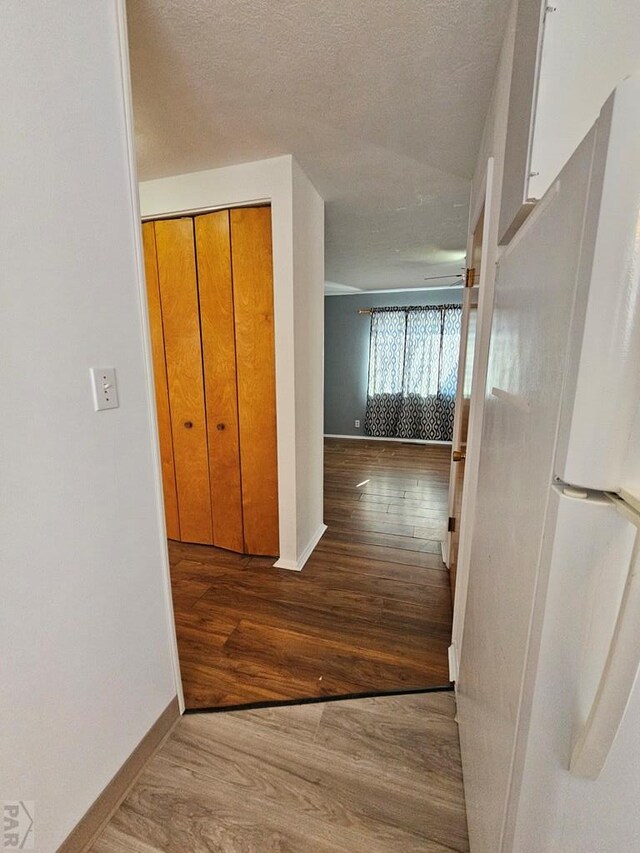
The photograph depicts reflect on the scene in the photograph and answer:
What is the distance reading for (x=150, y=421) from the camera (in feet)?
3.88

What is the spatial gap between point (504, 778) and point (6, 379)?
127 cm

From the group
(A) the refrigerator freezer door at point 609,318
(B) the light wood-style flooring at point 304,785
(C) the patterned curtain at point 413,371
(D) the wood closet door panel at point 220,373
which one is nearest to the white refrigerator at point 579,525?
(A) the refrigerator freezer door at point 609,318

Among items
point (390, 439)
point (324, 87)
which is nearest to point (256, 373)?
point (324, 87)

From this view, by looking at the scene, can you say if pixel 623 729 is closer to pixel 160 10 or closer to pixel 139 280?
pixel 139 280

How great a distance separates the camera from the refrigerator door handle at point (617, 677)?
41 cm

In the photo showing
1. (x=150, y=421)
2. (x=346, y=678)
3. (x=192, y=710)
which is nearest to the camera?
(x=150, y=421)

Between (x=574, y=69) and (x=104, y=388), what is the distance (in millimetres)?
1283

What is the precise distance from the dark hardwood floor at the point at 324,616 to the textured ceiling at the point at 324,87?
7.80 feet

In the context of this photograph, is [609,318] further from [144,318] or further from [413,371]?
[413,371]

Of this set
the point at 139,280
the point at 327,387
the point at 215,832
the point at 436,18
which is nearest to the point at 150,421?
the point at 139,280

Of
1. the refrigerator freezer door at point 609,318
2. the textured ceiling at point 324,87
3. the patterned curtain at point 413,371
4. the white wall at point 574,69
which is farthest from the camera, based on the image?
the patterned curtain at point 413,371

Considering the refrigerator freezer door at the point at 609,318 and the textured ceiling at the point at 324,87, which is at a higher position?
the textured ceiling at the point at 324,87

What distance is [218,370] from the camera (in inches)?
89.3

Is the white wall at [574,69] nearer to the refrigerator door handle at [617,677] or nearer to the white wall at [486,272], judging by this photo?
the white wall at [486,272]
